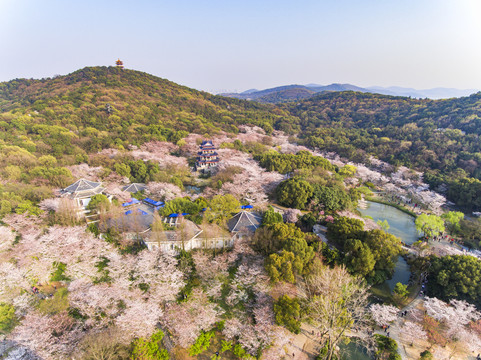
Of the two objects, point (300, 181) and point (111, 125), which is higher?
point (111, 125)

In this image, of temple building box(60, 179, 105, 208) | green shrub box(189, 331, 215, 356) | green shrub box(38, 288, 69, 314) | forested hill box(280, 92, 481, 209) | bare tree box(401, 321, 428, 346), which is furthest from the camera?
forested hill box(280, 92, 481, 209)

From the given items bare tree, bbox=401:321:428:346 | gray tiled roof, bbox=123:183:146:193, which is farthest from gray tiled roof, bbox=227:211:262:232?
gray tiled roof, bbox=123:183:146:193

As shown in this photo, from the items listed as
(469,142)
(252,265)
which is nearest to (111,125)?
(252,265)

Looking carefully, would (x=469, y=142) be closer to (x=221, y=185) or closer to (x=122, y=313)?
(x=221, y=185)

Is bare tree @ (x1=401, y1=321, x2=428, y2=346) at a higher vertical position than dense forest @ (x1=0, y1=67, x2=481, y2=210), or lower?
lower

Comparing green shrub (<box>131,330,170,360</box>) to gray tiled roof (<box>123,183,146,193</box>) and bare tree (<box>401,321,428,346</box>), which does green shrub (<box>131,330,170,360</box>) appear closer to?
bare tree (<box>401,321,428,346</box>)

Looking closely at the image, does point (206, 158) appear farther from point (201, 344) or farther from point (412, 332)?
point (412, 332)

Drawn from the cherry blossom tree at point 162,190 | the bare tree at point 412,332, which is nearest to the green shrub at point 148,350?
the bare tree at point 412,332
